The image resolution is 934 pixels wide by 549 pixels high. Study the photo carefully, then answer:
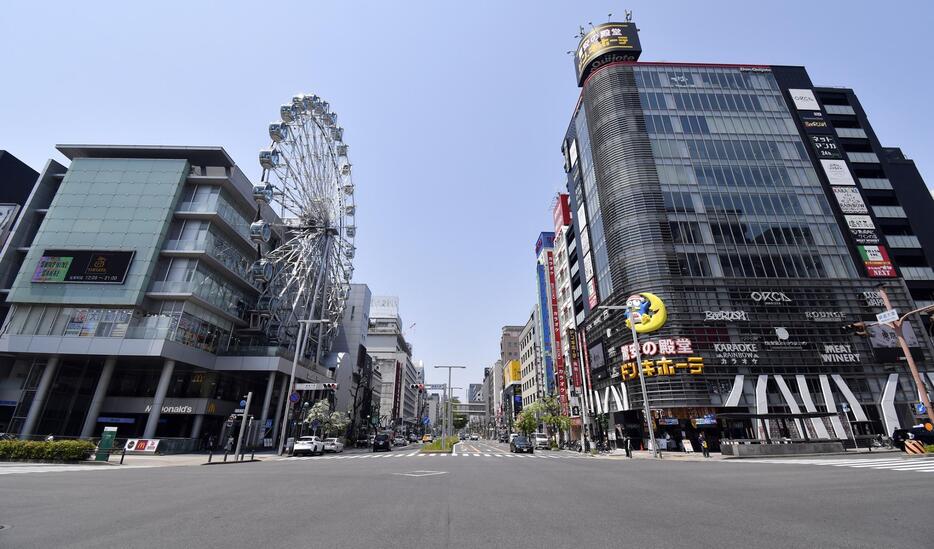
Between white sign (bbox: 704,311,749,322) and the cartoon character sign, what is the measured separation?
14.5 ft

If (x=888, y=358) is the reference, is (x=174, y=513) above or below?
below

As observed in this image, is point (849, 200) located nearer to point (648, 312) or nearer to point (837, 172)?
point (837, 172)

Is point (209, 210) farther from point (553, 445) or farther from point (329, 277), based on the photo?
point (553, 445)

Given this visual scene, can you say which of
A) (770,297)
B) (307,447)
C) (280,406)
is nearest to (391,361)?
(280,406)

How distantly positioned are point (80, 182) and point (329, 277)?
84.5 feet

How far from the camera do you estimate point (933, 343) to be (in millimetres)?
41062

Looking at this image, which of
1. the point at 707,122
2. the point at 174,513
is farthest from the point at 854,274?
the point at 174,513

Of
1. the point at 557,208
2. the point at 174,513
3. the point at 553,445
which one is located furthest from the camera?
the point at 557,208

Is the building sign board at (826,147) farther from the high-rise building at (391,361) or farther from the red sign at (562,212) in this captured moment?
the high-rise building at (391,361)

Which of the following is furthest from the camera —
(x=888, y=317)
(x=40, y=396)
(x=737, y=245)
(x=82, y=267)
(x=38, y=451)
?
(x=737, y=245)

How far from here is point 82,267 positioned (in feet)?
118

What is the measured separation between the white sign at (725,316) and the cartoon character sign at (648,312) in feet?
14.5

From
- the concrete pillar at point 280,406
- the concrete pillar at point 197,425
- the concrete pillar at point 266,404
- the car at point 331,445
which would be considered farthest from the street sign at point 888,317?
the concrete pillar at point 197,425

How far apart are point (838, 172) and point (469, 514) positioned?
63674mm
